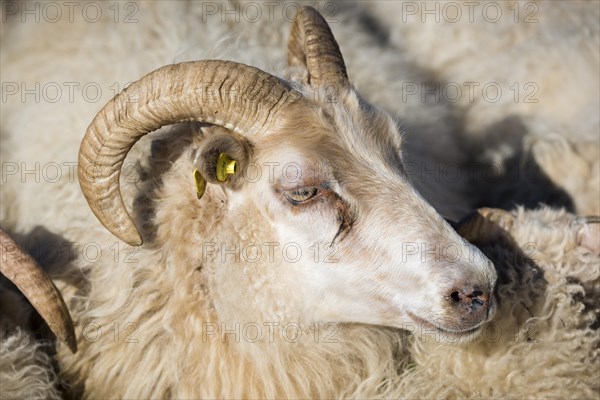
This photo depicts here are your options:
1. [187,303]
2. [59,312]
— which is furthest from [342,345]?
[59,312]

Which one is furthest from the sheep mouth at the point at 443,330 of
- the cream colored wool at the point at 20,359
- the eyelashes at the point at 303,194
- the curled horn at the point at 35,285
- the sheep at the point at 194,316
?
the cream colored wool at the point at 20,359

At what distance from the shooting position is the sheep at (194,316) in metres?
3.64

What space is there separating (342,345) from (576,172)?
91.4 inches

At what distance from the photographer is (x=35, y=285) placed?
3.57 m

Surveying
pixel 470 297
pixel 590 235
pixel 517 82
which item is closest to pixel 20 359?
pixel 470 297

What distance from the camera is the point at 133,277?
3.85 m

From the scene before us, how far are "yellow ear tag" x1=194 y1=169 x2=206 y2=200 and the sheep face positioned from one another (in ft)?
0.42

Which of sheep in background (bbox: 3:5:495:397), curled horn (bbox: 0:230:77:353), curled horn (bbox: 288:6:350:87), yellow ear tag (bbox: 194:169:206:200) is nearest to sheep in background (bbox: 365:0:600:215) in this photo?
curled horn (bbox: 288:6:350:87)

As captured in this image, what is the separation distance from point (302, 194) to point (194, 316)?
822 mm

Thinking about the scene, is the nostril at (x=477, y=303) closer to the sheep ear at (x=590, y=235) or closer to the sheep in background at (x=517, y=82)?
the sheep ear at (x=590, y=235)

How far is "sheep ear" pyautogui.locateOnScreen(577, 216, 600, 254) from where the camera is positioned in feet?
13.3

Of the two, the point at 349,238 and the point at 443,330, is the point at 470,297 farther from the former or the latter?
the point at 349,238

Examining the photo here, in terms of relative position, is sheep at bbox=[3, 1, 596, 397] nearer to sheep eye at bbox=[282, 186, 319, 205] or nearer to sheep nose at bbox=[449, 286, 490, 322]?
sheep eye at bbox=[282, 186, 319, 205]

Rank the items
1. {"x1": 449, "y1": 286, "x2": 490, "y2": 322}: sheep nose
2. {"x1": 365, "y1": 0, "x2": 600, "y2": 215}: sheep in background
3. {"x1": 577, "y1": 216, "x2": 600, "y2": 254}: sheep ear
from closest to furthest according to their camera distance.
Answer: {"x1": 449, "y1": 286, "x2": 490, "y2": 322}: sheep nose < {"x1": 577, "y1": 216, "x2": 600, "y2": 254}: sheep ear < {"x1": 365, "y1": 0, "x2": 600, "y2": 215}: sheep in background
